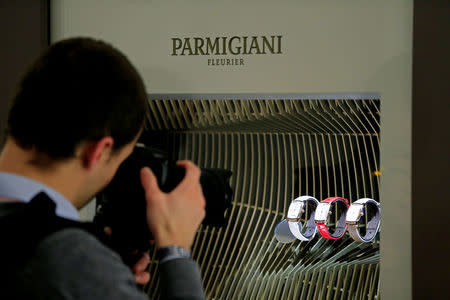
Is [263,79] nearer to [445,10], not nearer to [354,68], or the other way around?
[354,68]

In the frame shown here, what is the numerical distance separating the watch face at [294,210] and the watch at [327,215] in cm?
5

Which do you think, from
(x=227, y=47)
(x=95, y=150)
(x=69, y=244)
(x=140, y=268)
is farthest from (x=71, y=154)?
(x=227, y=47)

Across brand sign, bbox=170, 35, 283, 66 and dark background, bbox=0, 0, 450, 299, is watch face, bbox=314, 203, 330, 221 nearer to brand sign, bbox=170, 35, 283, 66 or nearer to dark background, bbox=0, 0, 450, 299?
dark background, bbox=0, 0, 450, 299

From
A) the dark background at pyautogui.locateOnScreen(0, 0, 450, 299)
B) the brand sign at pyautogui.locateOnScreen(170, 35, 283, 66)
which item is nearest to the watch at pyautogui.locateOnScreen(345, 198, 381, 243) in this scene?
the dark background at pyautogui.locateOnScreen(0, 0, 450, 299)

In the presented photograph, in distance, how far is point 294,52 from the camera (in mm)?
1502

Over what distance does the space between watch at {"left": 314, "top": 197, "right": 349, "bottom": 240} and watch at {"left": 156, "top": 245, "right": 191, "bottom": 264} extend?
2.27ft

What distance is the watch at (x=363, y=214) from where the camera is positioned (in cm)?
150

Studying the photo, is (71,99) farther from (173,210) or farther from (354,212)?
(354,212)

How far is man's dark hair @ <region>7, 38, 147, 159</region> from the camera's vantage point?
0.77 meters

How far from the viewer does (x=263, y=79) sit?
152 cm

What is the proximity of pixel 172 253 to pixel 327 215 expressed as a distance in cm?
72

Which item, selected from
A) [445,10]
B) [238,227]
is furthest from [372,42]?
[238,227]

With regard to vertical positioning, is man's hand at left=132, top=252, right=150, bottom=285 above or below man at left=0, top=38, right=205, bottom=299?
below

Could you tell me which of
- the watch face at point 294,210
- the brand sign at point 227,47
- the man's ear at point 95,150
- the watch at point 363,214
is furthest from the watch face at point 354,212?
the man's ear at point 95,150
